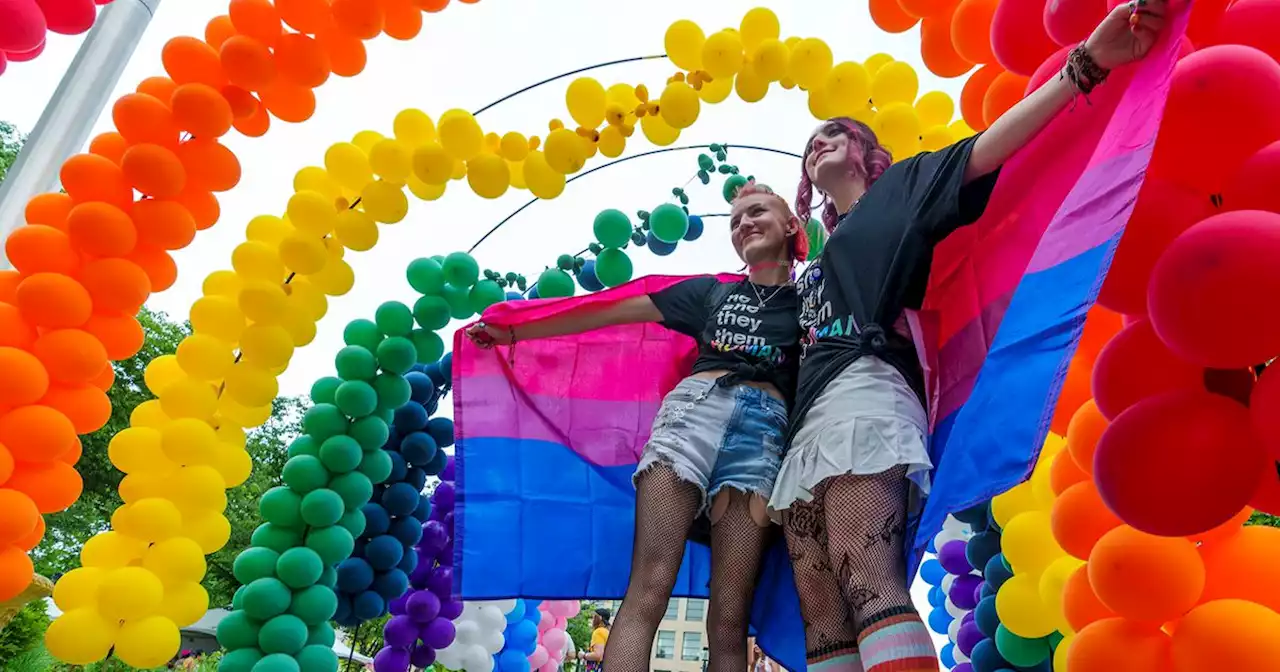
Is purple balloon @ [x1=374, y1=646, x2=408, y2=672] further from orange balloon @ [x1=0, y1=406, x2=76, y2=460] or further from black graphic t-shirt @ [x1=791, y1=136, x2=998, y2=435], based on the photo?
black graphic t-shirt @ [x1=791, y1=136, x2=998, y2=435]

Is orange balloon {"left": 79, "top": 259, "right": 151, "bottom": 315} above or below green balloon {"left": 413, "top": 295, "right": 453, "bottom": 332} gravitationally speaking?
below

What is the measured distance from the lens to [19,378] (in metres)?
2.79

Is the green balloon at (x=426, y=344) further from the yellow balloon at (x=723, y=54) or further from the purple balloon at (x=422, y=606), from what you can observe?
the yellow balloon at (x=723, y=54)

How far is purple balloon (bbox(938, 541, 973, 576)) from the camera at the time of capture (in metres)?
3.92

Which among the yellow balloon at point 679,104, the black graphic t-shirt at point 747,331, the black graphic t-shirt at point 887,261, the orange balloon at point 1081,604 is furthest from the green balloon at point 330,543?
the orange balloon at point 1081,604

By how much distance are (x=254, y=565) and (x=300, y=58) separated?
203 cm

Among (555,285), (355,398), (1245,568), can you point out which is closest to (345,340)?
(355,398)

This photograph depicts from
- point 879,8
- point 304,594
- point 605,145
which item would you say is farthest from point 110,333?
point 879,8

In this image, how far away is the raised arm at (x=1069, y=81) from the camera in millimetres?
1445

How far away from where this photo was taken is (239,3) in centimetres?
337

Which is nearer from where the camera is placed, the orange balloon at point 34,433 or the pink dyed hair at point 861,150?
the pink dyed hair at point 861,150

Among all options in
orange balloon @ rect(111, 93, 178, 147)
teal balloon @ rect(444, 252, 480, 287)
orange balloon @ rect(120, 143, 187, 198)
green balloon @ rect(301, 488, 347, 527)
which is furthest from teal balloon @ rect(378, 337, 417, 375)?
orange balloon @ rect(111, 93, 178, 147)

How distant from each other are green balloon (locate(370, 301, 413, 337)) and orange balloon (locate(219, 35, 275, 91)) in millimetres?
1108

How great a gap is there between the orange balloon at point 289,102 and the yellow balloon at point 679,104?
55.7 inches
